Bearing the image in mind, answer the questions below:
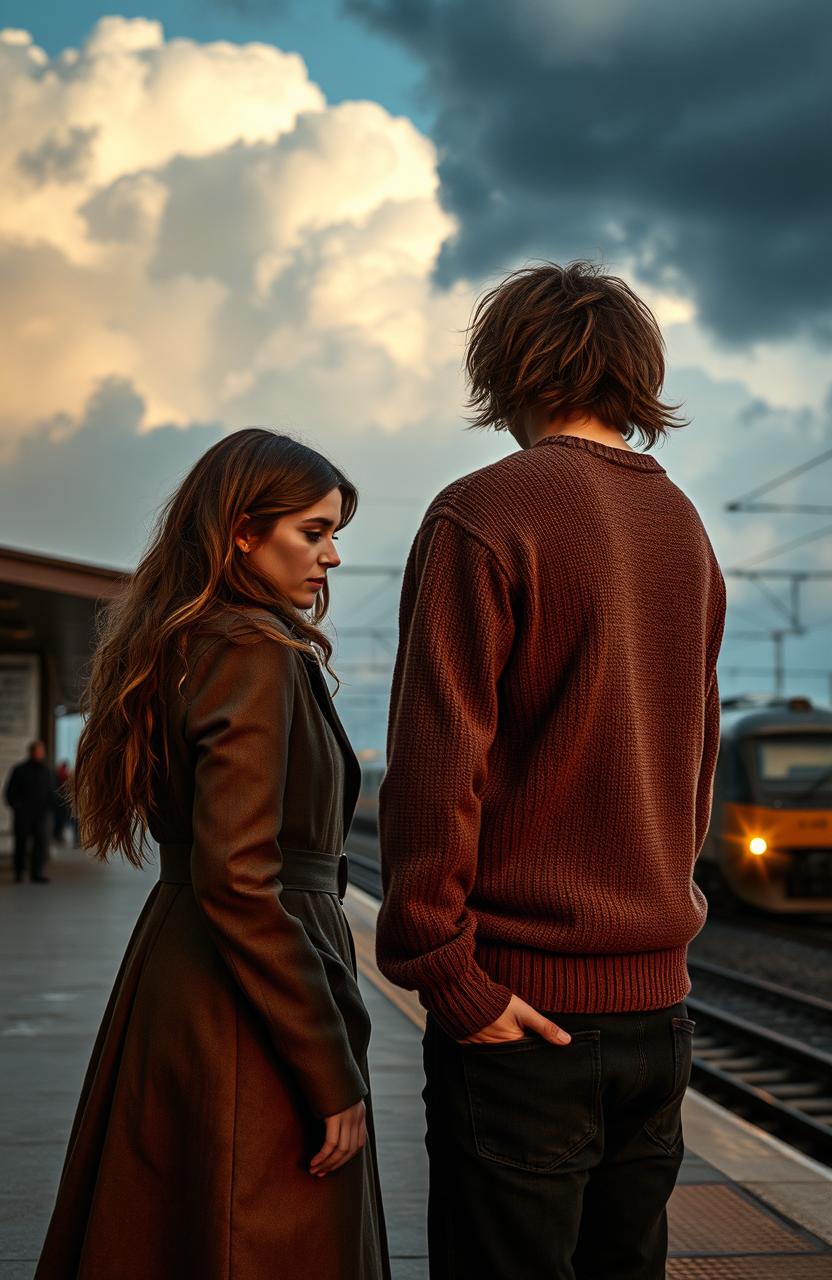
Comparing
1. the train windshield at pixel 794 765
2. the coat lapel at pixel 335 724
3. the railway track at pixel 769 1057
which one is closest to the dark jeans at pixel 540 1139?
the coat lapel at pixel 335 724

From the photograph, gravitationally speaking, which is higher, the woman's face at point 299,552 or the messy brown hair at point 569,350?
the messy brown hair at point 569,350

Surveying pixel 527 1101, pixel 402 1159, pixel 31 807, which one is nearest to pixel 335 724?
pixel 527 1101

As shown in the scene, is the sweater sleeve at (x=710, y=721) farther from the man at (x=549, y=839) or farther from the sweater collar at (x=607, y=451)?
the sweater collar at (x=607, y=451)

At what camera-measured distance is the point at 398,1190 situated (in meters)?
4.46

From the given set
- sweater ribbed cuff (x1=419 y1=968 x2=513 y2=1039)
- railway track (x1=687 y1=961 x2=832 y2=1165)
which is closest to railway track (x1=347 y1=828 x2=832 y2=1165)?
railway track (x1=687 y1=961 x2=832 y2=1165)

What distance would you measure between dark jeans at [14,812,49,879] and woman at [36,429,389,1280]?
53.4 ft

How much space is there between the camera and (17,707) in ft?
69.2

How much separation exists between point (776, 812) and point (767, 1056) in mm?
7576

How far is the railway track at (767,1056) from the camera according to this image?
6.85 m

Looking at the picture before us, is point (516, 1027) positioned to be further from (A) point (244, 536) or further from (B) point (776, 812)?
(B) point (776, 812)

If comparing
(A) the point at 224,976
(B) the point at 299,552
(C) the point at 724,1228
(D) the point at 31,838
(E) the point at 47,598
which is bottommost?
(C) the point at 724,1228

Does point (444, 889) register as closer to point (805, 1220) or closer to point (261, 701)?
point (261, 701)

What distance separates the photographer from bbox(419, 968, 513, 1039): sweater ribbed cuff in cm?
188

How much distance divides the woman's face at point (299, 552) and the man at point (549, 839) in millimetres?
426
